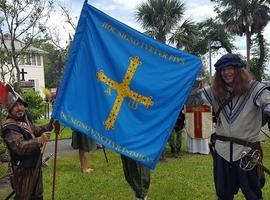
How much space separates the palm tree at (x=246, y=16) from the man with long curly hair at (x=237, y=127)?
28.7 m

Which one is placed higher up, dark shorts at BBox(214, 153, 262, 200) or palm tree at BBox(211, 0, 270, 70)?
palm tree at BBox(211, 0, 270, 70)

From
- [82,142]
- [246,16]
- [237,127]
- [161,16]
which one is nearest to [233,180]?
[237,127]

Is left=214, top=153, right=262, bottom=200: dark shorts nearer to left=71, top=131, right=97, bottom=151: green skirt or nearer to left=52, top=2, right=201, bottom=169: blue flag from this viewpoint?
left=52, top=2, right=201, bottom=169: blue flag

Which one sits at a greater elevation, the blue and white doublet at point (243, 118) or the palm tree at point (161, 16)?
the palm tree at point (161, 16)

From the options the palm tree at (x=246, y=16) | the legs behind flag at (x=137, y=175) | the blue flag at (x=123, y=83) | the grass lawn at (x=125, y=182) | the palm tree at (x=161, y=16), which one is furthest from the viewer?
the palm tree at (x=246, y=16)

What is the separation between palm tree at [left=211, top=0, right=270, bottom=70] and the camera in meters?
32.9

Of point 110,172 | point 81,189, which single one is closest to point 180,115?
point 81,189

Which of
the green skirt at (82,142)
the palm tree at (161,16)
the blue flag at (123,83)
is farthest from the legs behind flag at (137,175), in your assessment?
the palm tree at (161,16)

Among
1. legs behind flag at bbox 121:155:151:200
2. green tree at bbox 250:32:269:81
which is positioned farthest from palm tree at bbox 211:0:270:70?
legs behind flag at bbox 121:155:151:200

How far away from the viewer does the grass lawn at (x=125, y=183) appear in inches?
274

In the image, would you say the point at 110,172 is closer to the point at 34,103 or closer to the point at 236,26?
the point at 34,103

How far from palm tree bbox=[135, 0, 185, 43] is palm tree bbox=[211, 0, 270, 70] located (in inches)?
344

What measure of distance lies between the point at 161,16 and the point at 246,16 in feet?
34.9

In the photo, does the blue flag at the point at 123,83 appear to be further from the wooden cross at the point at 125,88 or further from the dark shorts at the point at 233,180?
the dark shorts at the point at 233,180
